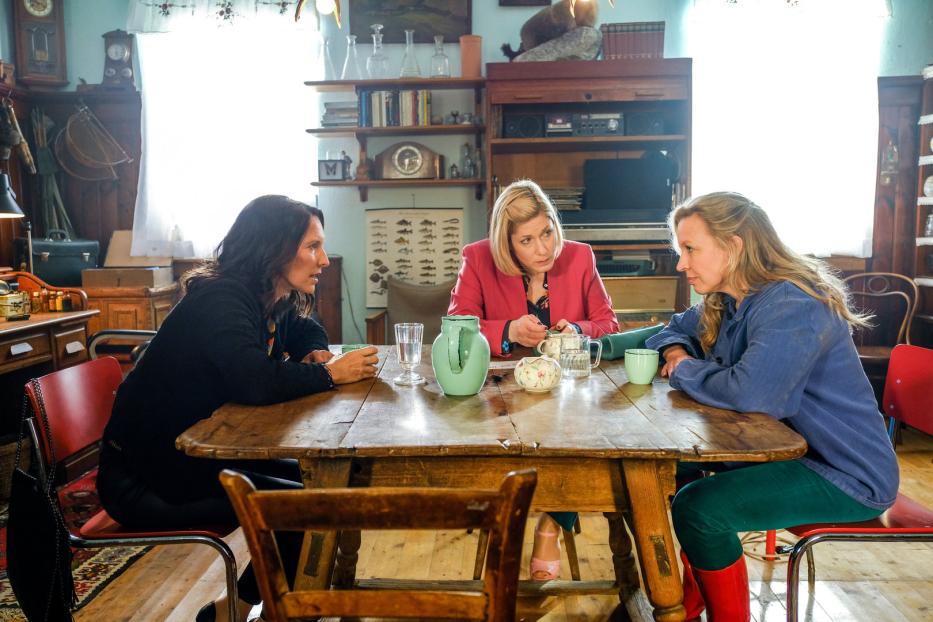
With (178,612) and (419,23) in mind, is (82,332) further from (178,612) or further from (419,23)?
(419,23)

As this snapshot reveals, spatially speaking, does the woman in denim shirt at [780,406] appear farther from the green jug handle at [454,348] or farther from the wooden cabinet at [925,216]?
the wooden cabinet at [925,216]

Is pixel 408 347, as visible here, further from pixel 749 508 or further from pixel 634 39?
pixel 634 39

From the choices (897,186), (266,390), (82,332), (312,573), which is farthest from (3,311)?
(897,186)

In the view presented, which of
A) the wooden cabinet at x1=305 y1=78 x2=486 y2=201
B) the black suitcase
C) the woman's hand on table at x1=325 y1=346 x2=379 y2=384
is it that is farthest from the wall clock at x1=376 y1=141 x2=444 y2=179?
the woman's hand on table at x1=325 y1=346 x2=379 y2=384

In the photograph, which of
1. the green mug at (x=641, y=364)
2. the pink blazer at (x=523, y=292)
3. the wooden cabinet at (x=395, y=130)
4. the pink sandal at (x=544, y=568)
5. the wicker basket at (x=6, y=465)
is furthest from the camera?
the wooden cabinet at (x=395, y=130)

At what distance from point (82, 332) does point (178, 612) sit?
182 cm

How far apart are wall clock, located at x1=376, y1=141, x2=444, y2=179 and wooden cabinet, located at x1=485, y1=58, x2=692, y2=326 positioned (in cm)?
40

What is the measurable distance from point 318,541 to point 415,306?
10.2 ft

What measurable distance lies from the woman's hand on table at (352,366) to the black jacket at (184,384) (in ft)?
0.16

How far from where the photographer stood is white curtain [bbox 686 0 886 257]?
172 inches

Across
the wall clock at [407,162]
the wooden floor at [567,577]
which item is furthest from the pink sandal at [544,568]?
the wall clock at [407,162]

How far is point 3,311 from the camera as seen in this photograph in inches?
122

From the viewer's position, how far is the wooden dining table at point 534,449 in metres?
1.27

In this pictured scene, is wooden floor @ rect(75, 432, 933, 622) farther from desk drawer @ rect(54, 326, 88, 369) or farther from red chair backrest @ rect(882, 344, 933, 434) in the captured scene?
desk drawer @ rect(54, 326, 88, 369)
